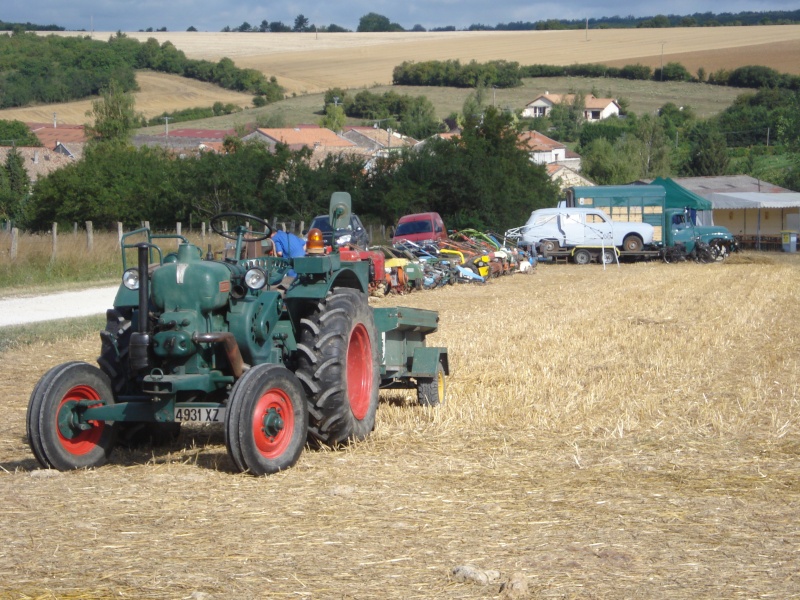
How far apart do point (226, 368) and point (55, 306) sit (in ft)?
45.5

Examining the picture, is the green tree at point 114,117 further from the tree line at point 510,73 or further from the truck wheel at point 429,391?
the truck wheel at point 429,391

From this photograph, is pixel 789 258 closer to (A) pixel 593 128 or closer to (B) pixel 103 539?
(B) pixel 103 539

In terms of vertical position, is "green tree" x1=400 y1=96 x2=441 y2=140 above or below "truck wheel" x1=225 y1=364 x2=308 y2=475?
above

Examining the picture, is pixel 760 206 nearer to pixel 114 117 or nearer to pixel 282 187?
pixel 282 187

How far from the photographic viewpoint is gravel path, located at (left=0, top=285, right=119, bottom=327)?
17438 mm

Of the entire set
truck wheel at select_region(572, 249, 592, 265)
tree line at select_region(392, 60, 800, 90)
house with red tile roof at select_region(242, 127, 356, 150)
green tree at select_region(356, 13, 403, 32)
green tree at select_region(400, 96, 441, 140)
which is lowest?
truck wheel at select_region(572, 249, 592, 265)

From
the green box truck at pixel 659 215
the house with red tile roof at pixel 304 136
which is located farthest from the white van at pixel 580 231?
the house with red tile roof at pixel 304 136

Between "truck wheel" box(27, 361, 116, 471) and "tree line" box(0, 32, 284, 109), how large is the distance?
3633 inches

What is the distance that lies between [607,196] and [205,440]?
31088mm

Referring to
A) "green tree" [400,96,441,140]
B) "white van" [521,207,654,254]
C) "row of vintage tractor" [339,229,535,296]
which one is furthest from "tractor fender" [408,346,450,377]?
"green tree" [400,96,441,140]

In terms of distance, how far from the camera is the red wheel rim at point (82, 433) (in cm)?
663

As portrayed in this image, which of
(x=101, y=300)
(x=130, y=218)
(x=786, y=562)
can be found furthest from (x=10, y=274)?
(x=786, y=562)

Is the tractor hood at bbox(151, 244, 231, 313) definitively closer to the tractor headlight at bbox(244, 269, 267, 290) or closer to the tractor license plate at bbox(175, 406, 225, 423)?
the tractor headlight at bbox(244, 269, 267, 290)

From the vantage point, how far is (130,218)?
40.4m
